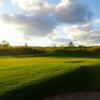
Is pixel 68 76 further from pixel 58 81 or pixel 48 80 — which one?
pixel 48 80

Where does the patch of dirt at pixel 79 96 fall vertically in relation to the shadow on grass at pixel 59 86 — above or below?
below

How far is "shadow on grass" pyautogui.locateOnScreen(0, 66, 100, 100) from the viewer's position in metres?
5.11

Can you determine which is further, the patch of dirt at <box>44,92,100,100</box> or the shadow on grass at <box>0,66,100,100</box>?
the patch of dirt at <box>44,92,100,100</box>

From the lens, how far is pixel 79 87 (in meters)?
6.23

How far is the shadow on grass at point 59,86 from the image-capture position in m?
5.11

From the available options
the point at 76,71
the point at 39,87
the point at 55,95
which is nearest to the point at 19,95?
the point at 39,87

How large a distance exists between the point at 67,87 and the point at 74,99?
0.98 metres

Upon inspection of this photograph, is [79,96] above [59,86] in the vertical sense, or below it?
below

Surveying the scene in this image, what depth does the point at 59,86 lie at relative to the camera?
619 cm

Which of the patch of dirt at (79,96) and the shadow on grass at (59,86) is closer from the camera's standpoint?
the shadow on grass at (59,86)

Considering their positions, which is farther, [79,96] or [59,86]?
[59,86]

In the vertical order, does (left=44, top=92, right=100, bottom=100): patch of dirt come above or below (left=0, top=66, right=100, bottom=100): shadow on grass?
below

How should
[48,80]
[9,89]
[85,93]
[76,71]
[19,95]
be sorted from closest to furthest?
[19,95] → [9,89] → [85,93] → [48,80] → [76,71]

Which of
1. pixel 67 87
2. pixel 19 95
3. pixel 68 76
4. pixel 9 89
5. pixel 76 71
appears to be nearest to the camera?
pixel 19 95
